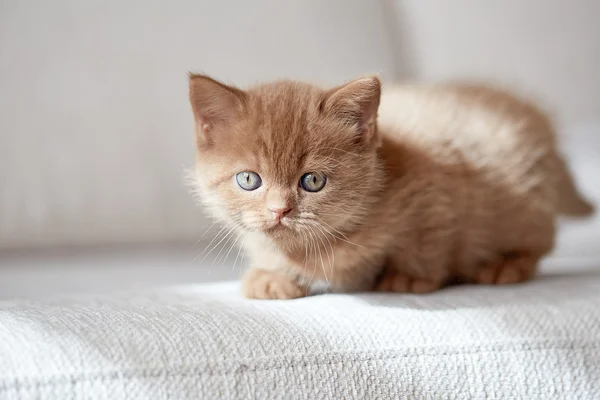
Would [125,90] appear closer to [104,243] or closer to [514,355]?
[104,243]

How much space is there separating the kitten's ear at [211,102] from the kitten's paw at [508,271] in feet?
2.14

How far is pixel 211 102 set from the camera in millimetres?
1194

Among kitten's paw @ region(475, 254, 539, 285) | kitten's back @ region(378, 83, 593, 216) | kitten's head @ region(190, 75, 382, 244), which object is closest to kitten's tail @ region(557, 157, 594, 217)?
kitten's back @ region(378, 83, 593, 216)

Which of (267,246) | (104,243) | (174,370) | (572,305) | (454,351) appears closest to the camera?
(174,370)

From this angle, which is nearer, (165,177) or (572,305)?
(572,305)

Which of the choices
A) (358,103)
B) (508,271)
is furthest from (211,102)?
(508,271)

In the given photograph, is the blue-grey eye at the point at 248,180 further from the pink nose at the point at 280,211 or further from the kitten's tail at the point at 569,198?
the kitten's tail at the point at 569,198

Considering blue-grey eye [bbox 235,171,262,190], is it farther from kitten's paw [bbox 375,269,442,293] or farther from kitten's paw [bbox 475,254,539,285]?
kitten's paw [bbox 475,254,539,285]

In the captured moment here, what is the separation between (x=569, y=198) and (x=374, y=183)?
763mm

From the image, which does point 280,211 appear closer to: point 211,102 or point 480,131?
point 211,102

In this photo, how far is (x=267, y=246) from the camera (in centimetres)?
128

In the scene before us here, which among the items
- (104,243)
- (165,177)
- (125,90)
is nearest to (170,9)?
(125,90)

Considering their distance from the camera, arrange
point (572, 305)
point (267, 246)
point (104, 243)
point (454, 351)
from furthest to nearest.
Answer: point (104, 243)
point (267, 246)
point (572, 305)
point (454, 351)

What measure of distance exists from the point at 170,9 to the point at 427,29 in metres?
0.99
